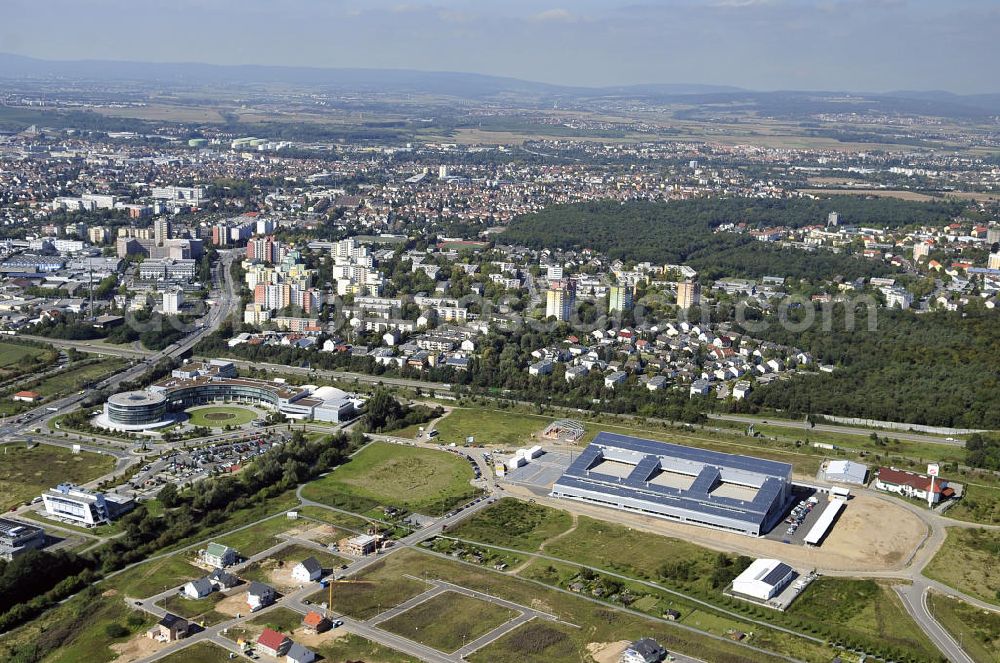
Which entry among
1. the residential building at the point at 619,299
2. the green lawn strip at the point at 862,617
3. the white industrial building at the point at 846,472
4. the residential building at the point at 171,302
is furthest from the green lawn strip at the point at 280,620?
the residential building at the point at 619,299

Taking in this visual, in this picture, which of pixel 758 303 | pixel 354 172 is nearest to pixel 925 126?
pixel 354 172

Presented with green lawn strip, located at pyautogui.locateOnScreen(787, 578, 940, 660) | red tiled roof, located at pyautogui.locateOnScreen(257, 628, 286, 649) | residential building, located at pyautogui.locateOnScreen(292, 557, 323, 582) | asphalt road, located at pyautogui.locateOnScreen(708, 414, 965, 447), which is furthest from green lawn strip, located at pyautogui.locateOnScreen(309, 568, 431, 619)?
asphalt road, located at pyautogui.locateOnScreen(708, 414, 965, 447)

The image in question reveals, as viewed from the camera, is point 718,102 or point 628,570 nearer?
point 628,570

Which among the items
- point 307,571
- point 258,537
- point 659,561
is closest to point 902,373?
point 659,561

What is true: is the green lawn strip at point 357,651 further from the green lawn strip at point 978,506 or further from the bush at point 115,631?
the green lawn strip at point 978,506

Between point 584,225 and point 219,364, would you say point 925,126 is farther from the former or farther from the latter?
point 219,364

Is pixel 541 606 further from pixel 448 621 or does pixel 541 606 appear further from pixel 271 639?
pixel 271 639
